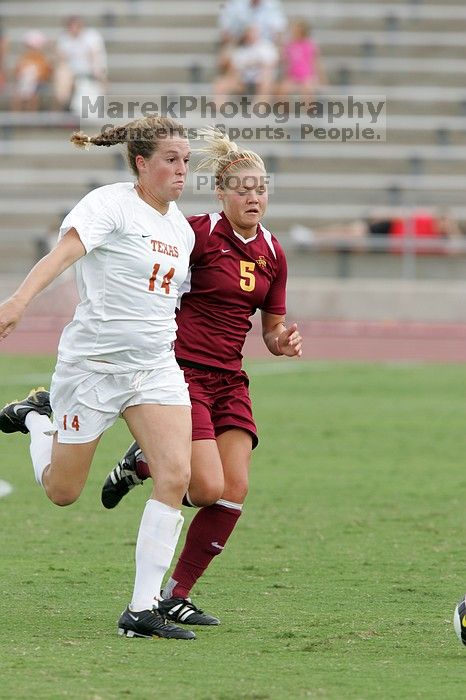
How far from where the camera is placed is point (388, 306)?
826 inches

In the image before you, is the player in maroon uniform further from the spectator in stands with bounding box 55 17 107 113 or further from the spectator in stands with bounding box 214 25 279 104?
the spectator in stands with bounding box 55 17 107 113

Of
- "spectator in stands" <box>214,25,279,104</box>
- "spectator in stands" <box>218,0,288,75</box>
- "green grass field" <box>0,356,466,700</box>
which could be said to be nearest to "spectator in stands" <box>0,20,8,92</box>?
"spectator in stands" <box>218,0,288,75</box>

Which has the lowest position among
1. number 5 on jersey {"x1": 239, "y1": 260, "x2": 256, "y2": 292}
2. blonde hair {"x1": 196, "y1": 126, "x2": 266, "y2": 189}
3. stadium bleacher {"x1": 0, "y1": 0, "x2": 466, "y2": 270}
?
number 5 on jersey {"x1": 239, "y1": 260, "x2": 256, "y2": 292}

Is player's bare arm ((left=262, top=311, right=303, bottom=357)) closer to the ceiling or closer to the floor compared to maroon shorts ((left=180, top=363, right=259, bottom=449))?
closer to the ceiling

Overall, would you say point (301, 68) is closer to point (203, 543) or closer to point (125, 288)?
point (203, 543)

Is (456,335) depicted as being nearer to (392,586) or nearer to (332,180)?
(332,180)

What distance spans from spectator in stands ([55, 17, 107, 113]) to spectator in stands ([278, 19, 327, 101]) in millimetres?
3223

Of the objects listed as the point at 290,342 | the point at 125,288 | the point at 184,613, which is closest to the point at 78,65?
the point at 290,342

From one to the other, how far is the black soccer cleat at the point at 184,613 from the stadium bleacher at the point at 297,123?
1673 centimetres

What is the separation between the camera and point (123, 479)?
6961mm

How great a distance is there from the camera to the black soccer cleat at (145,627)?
5.50 meters

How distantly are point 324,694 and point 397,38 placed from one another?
22371 mm

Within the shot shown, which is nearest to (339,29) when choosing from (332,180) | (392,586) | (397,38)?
(397,38)

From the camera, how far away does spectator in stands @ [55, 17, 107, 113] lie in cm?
2386
